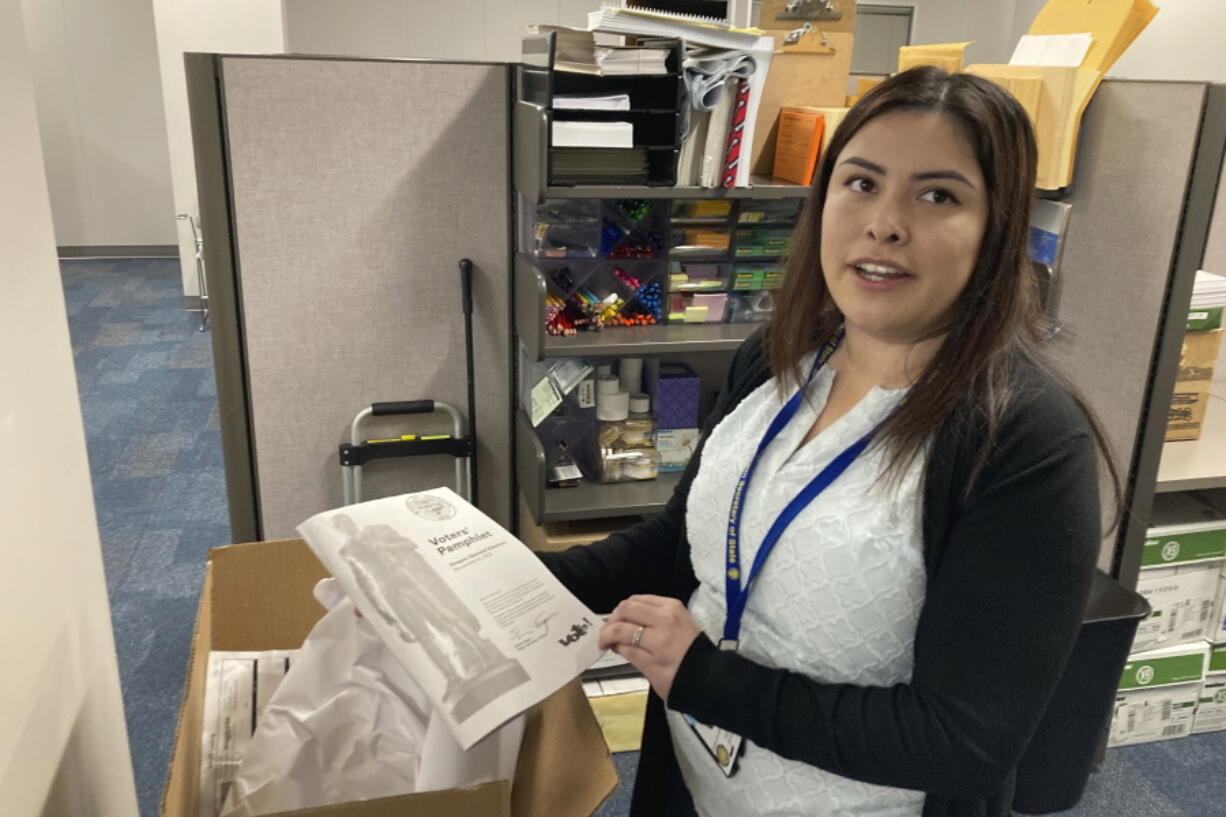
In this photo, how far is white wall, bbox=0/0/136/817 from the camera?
865 mm

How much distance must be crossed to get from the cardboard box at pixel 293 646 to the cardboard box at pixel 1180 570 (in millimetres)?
1787

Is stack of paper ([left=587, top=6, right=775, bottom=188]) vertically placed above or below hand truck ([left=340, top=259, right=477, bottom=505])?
above

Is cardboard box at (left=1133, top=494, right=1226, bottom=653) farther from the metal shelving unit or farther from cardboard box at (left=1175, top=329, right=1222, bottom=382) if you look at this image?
the metal shelving unit

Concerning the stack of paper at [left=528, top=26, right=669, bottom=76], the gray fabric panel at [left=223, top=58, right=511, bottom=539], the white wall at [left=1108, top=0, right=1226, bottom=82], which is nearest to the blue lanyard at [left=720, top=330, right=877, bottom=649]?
the stack of paper at [left=528, top=26, right=669, bottom=76]

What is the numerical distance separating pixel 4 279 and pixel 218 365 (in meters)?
1.39

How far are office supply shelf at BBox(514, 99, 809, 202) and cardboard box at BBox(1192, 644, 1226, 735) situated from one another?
157 centimetres

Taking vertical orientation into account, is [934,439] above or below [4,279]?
below

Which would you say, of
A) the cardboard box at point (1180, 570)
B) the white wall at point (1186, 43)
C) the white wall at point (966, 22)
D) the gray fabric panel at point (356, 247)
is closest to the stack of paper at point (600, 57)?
the gray fabric panel at point (356, 247)

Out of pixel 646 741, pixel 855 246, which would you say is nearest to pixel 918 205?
pixel 855 246

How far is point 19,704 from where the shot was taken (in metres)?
0.85

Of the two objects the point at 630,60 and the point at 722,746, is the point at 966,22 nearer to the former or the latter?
the point at 630,60

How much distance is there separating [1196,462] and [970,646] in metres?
1.72

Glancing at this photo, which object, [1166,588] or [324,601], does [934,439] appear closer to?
[324,601]

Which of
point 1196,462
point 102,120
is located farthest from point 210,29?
point 1196,462
